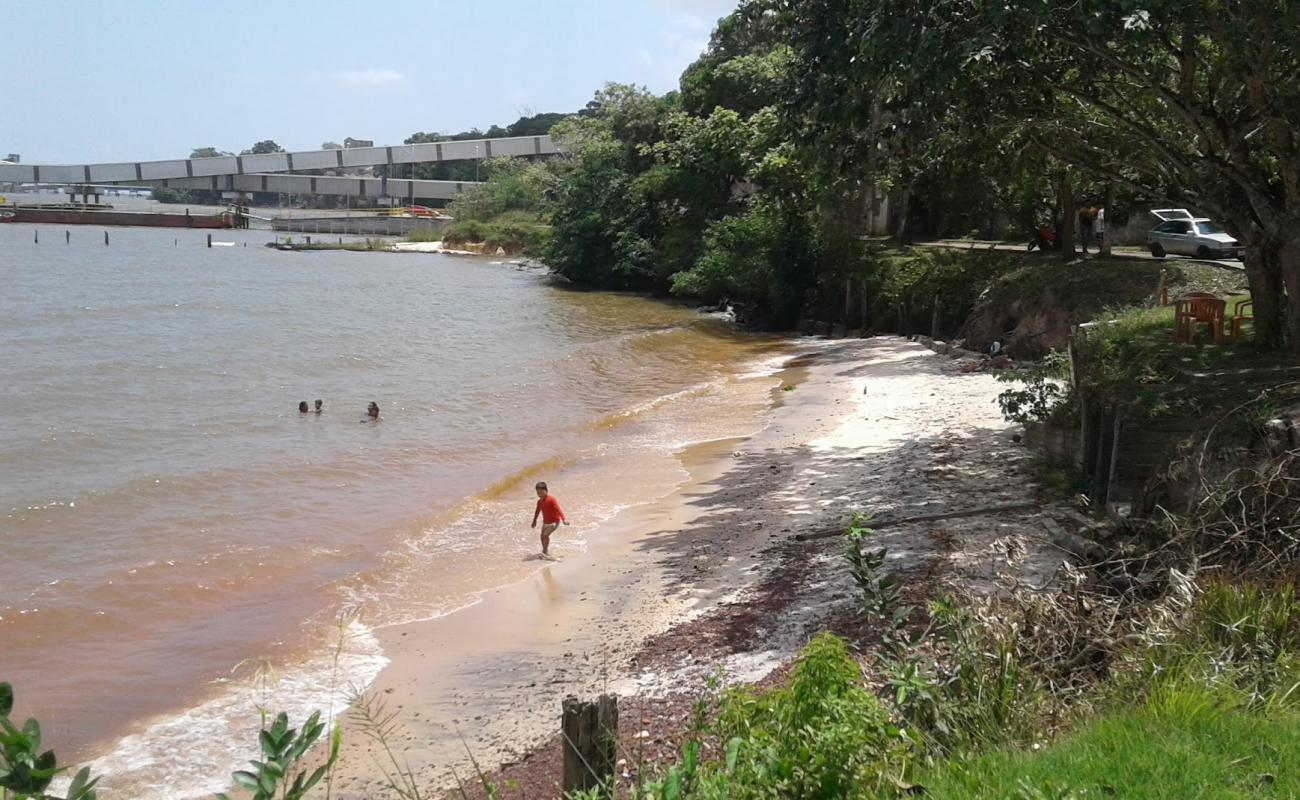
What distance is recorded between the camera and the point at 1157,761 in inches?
193

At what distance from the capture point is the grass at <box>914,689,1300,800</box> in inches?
185

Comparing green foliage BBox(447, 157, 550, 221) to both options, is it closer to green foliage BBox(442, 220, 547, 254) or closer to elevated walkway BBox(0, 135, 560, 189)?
green foliage BBox(442, 220, 547, 254)

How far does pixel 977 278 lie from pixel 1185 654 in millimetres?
24900

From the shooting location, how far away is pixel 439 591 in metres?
12.5

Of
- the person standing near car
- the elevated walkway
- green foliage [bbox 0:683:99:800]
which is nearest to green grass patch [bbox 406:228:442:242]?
the elevated walkway

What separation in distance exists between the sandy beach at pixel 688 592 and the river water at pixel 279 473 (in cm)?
69

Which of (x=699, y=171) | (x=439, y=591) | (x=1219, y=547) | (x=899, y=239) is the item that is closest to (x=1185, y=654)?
(x=1219, y=547)

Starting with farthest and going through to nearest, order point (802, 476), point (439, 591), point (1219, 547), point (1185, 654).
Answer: point (802, 476) < point (439, 591) < point (1219, 547) < point (1185, 654)

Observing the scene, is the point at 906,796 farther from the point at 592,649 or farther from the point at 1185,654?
the point at 592,649

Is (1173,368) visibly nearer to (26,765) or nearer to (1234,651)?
(1234,651)

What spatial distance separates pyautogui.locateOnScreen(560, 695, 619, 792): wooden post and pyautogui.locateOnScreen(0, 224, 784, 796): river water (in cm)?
334

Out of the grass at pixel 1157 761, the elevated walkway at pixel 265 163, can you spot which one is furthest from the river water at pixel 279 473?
the elevated walkway at pixel 265 163

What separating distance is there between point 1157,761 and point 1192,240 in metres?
27.9

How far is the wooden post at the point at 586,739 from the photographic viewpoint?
205 inches
